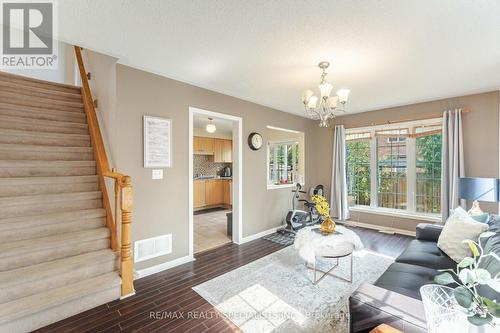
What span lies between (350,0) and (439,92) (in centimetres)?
310

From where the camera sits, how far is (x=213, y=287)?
2.52m

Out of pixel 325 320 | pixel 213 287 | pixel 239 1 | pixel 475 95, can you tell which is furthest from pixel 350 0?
pixel 475 95

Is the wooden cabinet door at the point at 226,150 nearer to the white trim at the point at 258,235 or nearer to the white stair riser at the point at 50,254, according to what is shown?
the white trim at the point at 258,235

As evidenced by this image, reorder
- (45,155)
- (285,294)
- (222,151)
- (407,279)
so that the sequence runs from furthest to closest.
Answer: (222,151)
(45,155)
(285,294)
(407,279)

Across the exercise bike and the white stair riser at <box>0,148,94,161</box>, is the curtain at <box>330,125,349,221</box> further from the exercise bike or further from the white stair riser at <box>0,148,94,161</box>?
the white stair riser at <box>0,148,94,161</box>

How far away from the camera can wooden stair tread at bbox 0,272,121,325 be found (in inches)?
70.8

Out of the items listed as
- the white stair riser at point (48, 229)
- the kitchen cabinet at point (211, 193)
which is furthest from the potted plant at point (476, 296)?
the kitchen cabinet at point (211, 193)

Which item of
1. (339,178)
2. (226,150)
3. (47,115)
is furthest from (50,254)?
(226,150)

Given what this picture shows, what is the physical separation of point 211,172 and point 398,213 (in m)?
5.50

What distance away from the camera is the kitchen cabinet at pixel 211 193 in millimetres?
6562

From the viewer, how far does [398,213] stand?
14.7 feet

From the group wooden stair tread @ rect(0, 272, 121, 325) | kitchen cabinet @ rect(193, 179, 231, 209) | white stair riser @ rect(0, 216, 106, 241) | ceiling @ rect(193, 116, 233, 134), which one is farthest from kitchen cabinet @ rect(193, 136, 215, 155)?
wooden stair tread @ rect(0, 272, 121, 325)

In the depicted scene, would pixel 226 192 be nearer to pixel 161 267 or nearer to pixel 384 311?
pixel 161 267

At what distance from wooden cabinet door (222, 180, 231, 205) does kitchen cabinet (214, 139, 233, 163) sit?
873 mm
